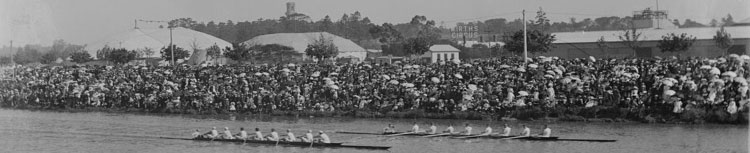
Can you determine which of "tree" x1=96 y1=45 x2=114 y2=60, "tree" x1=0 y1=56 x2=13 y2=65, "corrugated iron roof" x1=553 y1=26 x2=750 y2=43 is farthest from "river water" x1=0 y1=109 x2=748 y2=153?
"tree" x1=96 y1=45 x2=114 y2=60

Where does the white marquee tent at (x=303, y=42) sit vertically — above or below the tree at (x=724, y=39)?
above

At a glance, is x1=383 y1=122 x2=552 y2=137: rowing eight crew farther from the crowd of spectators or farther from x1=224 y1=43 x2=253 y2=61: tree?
x1=224 y1=43 x2=253 y2=61: tree

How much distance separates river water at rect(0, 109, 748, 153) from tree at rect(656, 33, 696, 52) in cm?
1530

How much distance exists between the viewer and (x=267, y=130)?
34.2 metres

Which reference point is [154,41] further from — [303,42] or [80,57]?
[303,42]

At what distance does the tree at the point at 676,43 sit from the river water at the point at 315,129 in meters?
15.3

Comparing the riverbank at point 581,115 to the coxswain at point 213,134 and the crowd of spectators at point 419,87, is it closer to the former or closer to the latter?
the crowd of spectators at point 419,87

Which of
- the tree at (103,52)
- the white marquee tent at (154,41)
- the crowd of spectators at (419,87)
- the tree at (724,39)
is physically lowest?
the crowd of spectators at (419,87)

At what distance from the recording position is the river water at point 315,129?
27375 millimetres

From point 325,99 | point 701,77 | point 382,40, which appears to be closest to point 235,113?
point 325,99

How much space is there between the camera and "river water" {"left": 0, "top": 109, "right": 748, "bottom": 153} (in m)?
27.4

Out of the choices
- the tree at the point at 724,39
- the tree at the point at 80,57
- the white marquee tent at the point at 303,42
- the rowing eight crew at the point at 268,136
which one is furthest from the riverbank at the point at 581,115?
the tree at the point at 80,57

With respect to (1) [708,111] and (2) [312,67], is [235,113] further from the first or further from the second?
(1) [708,111]

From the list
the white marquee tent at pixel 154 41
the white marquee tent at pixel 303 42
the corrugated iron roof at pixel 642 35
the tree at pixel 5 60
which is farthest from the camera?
the white marquee tent at pixel 154 41
